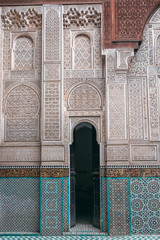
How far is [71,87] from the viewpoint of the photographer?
5.63m

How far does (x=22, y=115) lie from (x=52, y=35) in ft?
4.89

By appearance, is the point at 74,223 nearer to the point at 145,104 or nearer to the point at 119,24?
the point at 145,104

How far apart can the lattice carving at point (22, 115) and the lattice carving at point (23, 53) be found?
396 mm

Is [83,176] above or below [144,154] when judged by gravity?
below

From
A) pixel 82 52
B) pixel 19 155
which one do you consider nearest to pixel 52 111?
pixel 19 155

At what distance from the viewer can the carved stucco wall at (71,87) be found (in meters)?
5.43

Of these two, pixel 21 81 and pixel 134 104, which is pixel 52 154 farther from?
pixel 134 104

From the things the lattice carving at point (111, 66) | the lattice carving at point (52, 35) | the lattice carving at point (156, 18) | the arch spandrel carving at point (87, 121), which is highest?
the lattice carving at point (156, 18)

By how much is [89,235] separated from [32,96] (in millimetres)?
2516

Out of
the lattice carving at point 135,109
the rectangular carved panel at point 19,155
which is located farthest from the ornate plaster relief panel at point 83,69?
the rectangular carved panel at point 19,155

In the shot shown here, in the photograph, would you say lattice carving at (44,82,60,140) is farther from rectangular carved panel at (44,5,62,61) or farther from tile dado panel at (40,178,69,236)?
tile dado panel at (40,178,69,236)

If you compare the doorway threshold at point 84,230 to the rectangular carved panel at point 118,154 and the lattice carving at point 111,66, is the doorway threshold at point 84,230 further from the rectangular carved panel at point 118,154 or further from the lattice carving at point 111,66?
the lattice carving at point 111,66

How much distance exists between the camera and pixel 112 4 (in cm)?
569

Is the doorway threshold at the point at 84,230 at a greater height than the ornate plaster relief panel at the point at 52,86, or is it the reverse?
the ornate plaster relief panel at the point at 52,86
